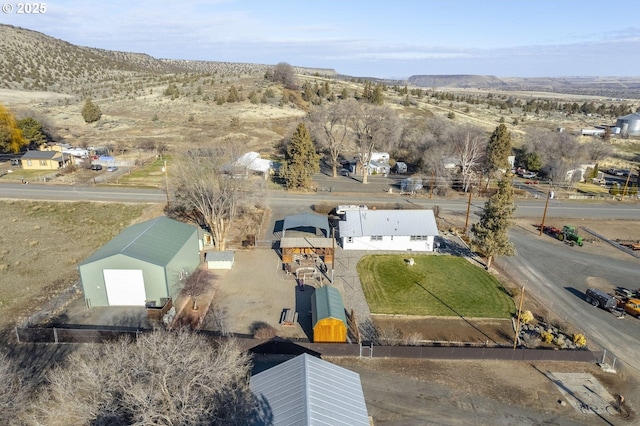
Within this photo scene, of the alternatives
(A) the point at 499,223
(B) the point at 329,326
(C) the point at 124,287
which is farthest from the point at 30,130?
(A) the point at 499,223

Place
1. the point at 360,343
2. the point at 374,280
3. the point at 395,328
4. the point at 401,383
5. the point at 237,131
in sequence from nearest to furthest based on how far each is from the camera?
the point at 401,383, the point at 360,343, the point at 395,328, the point at 374,280, the point at 237,131

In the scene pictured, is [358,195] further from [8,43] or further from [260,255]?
[8,43]

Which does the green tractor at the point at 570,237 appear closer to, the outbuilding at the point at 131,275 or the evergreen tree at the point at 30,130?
the outbuilding at the point at 131,275

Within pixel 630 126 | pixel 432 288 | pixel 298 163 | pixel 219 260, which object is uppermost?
pixel 630 126

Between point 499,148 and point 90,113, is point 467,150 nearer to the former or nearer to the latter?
point 499,148

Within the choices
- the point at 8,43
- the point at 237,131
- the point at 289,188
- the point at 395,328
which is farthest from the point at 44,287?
the point at 8,43

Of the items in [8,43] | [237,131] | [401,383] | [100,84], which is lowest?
[401,383]
